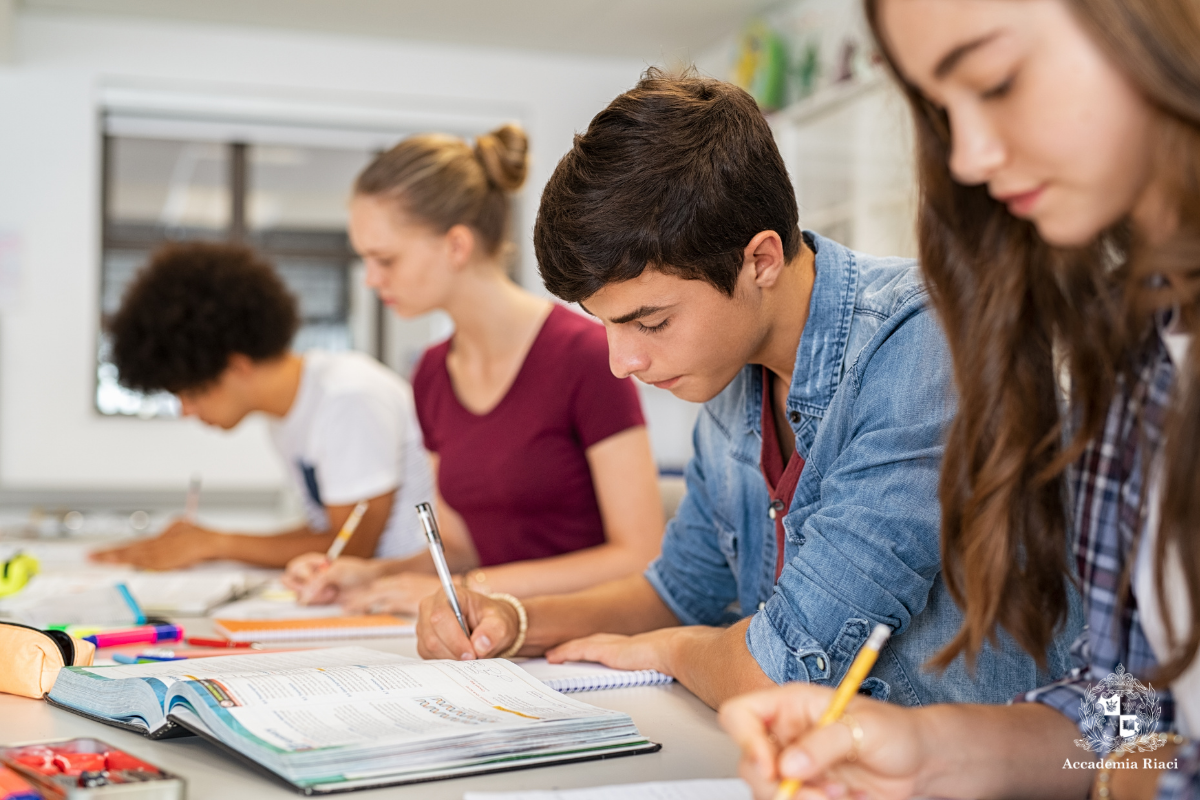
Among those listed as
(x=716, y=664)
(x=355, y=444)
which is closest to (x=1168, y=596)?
(x=716, y=664)

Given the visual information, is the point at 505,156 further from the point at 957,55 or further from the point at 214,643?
the point at 957,55

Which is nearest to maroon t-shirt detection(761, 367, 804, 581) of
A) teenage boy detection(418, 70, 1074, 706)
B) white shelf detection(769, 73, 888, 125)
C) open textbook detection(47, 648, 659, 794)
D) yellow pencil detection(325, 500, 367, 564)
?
teenage boy detection(418, 70, 1074, 706)

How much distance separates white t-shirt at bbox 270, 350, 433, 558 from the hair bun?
1.65 ft

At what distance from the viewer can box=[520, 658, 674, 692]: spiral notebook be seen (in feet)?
3.73

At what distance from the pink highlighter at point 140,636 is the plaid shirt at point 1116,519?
1.09 meters

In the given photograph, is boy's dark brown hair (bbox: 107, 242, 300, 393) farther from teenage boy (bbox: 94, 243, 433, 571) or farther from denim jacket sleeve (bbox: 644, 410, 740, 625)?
denim jacket sleeve (bbox: 644, 410, 740, 625)

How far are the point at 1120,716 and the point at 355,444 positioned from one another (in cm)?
178

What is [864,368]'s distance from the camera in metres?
1.08

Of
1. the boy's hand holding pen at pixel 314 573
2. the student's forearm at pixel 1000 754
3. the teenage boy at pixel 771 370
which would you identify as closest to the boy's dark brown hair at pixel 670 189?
the teenage boy at pixel 771 370

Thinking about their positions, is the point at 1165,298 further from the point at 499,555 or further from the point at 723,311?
the point at 499,555

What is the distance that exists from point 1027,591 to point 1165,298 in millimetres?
245

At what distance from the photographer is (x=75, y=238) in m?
4.33

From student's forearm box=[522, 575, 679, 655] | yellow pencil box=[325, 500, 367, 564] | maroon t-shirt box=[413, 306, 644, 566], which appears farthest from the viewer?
yellow pencil box=[325, 500, 367, 564]

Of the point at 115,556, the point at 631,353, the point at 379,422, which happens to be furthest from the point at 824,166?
the point at 631,353
